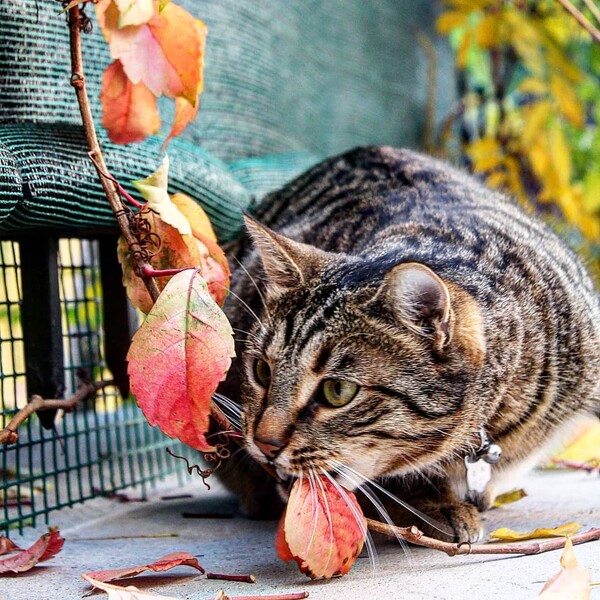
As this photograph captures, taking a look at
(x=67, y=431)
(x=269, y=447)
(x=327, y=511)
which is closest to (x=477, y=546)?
(x=327, y=511)

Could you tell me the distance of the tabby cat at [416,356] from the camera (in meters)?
1.45

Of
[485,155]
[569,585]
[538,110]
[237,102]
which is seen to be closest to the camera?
[569,585]

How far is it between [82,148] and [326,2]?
2.07 meters

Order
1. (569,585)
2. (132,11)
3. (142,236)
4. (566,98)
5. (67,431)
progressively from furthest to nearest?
(566,98) → (67,431) → (142,236) → (132,11) → (569,585)

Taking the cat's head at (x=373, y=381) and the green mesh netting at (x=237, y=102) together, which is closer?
the cat's head at (x=373, y=381)

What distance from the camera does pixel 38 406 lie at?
5.37 ft

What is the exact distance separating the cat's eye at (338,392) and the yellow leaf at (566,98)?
7.42 ft

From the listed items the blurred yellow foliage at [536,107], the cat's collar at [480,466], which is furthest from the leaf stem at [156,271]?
the blurred yellow foliage at [536,107]

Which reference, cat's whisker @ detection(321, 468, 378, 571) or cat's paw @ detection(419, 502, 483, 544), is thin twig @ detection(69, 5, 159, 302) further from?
cat's paw @ detection(419, 502, 483, 544)

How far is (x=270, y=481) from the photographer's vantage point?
1956 mm

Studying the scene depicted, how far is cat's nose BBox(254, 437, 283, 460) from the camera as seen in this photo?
1.44 metres

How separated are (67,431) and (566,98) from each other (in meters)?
2.27

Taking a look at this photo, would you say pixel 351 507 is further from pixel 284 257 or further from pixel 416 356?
pixel 284 257

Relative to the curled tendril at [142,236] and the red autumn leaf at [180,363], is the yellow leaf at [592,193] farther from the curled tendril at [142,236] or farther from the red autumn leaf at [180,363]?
the red autumn leaf at [180,363]
